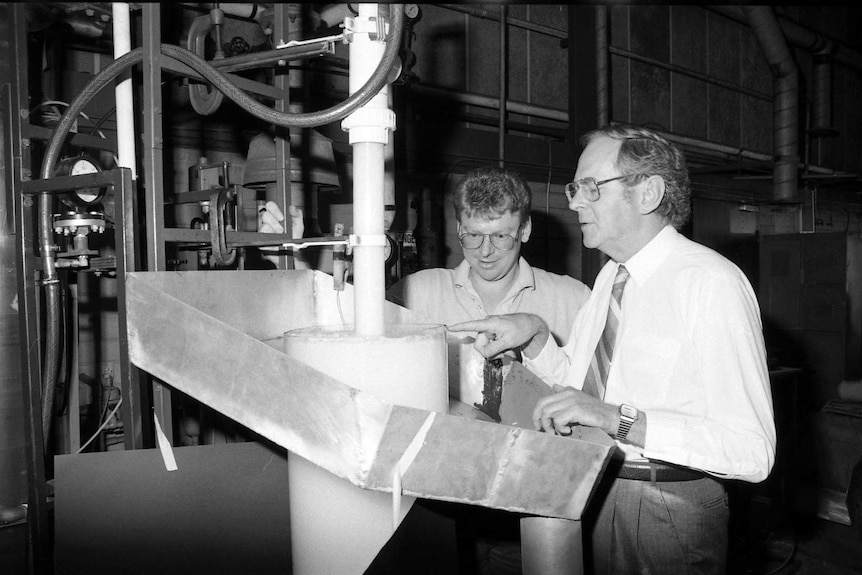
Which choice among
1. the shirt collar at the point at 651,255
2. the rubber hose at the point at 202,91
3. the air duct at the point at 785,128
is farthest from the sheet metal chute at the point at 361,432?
the air duct at the point at 785,128

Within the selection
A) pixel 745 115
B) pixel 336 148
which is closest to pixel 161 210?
pixel 336 148

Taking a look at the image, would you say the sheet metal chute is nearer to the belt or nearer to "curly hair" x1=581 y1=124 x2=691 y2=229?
the belt

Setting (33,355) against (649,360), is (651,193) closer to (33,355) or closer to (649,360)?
(649,360)

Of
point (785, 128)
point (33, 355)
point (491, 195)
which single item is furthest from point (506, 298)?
point (785, 128)

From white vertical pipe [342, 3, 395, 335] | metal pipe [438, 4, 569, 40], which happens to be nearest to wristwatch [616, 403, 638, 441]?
white vertical pipe [342, 3, 395, 335]

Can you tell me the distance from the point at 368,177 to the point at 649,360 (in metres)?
0.64

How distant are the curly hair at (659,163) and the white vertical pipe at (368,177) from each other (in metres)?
0.58

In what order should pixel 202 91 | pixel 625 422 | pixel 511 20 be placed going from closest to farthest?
pixel 625 422 → pixel 202 91 → pixel 511 20

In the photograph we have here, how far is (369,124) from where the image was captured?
890 mm

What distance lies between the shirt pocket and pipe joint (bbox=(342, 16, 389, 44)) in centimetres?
72

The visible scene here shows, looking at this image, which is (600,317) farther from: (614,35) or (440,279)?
(614,35)

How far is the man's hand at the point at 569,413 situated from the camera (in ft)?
3.15

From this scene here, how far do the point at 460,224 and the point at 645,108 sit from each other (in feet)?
12.8

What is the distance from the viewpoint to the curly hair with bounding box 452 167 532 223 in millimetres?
1778
